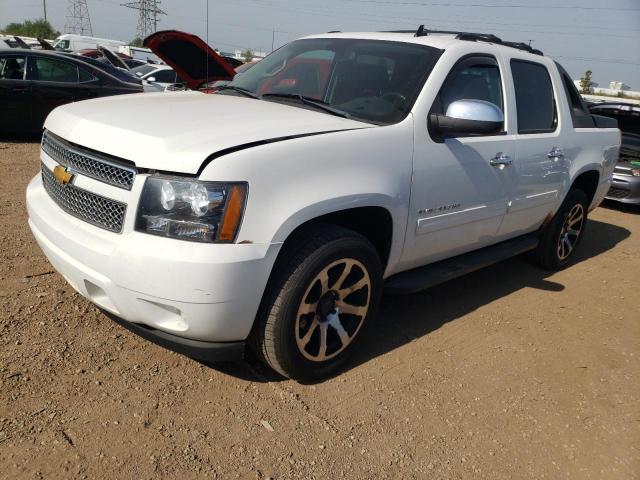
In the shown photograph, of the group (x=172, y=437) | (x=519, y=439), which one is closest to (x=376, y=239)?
(x=519, y=439)

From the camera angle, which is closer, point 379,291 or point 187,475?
point 187,475

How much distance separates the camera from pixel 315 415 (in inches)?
108

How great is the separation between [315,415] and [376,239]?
1.05 meters

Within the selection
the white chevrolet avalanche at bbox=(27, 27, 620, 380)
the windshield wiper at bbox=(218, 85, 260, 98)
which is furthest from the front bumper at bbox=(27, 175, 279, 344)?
the windshield wiper at bbox=(218, 85, 260, 98)

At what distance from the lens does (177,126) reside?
8.54 ft

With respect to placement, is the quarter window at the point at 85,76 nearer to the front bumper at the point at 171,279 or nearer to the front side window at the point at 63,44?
the front bumper at the point at 171,279

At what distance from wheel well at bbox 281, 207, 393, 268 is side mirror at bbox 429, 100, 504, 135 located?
2.07 ft

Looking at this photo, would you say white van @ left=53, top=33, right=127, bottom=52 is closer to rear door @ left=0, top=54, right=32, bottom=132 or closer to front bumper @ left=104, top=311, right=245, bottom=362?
rear door @ left=0, top=54, right=32, bottom=132

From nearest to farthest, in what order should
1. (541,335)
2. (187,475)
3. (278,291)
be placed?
(187,475), (278,291), (541,335)

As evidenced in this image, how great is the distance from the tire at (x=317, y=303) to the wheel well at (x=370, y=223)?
12 cm

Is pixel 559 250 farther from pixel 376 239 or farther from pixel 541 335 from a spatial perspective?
pixel 376 239

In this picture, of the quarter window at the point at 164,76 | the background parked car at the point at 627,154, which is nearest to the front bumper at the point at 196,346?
the background parked car at the point at 627,154

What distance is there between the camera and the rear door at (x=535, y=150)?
4027 mm

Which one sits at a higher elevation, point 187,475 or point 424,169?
point 424,169
